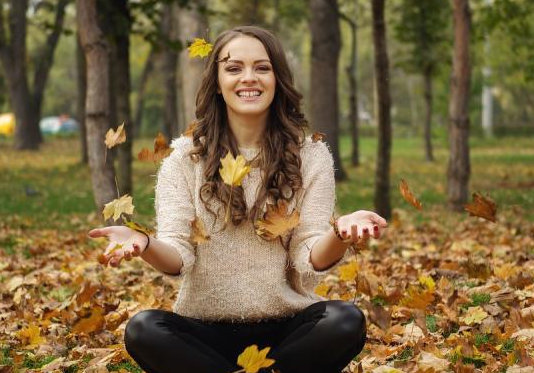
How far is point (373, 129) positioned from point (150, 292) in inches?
2051

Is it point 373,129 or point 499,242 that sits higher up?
point 499,242

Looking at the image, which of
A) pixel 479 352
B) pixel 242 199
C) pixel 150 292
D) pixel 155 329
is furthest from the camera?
pixel 150 292

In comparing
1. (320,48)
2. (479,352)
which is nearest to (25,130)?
(320,48)

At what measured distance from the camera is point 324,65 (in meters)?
15.7

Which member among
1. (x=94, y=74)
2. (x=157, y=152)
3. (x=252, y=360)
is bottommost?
(x=252, y=360)

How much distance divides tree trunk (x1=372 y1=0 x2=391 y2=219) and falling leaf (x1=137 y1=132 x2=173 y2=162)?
20.2 ft

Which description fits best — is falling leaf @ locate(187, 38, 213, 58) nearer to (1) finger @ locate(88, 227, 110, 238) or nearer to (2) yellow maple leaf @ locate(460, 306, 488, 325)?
(1) finger @ locate(88, 227, 110, 238)

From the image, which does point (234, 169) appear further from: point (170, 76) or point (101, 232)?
point (170, 76)

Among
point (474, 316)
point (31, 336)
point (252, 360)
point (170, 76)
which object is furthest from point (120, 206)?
point (170, 76)

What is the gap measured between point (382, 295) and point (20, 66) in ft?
78.4

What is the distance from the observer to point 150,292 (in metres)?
5.66

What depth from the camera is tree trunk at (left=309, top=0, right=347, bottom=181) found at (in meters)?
15.6

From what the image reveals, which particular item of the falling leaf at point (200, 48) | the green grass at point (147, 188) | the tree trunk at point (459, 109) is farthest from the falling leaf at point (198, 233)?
the tree trunk at point (459, 109)

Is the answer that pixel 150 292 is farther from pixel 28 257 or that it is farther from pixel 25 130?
pixel 25 130
